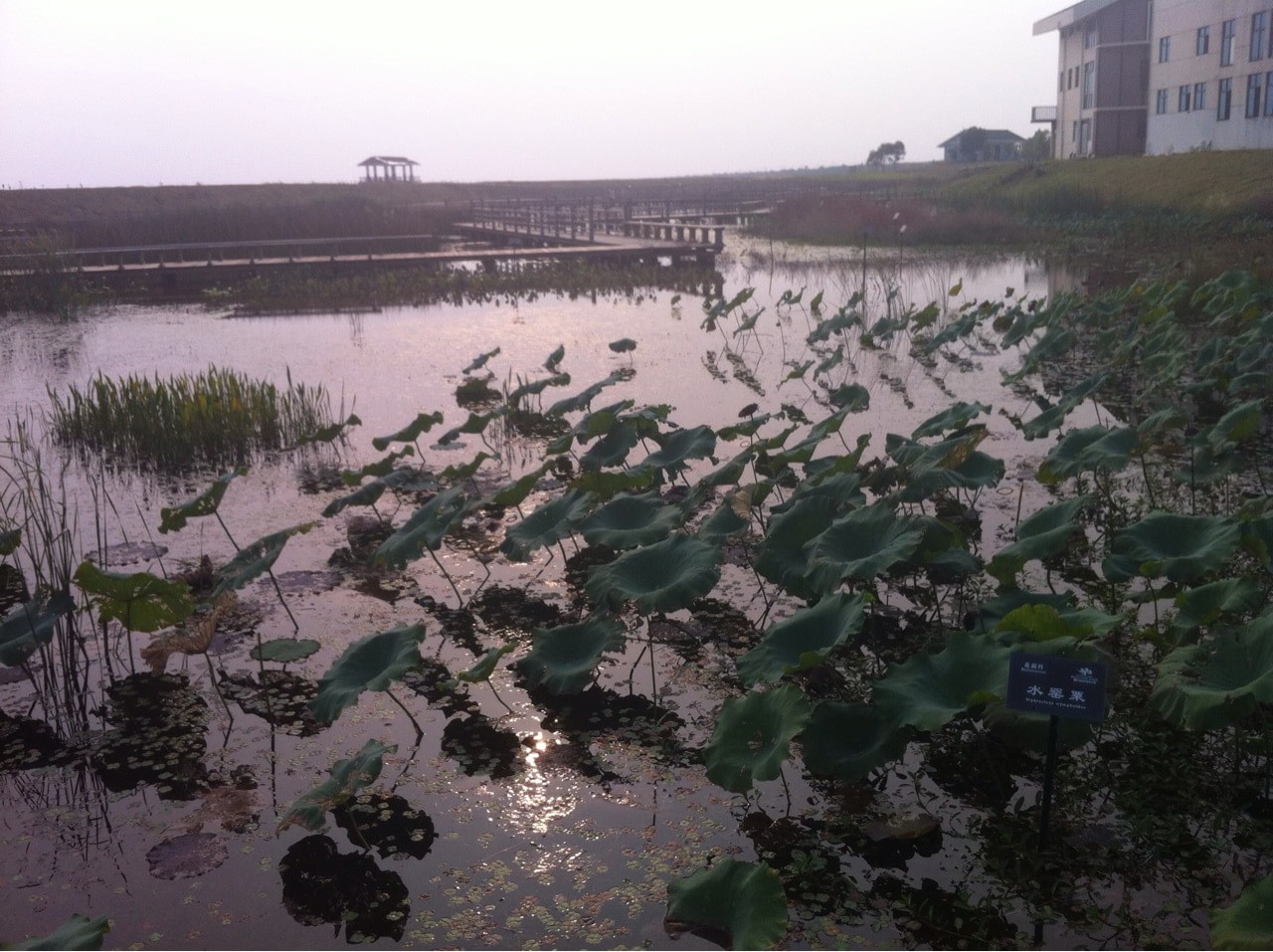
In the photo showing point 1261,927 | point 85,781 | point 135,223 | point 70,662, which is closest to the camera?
point 1261,927

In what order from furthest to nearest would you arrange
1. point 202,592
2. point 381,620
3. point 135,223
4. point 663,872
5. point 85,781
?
1. point 135,223
2. point 202,592
3. point 381,620
4. point 85,781
5. point 663,872

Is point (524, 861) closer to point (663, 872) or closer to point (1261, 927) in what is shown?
point (663, 872)

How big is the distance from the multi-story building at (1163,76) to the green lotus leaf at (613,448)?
2387 cm

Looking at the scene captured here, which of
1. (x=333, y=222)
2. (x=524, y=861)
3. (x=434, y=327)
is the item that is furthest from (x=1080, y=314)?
(x=333, y=222)

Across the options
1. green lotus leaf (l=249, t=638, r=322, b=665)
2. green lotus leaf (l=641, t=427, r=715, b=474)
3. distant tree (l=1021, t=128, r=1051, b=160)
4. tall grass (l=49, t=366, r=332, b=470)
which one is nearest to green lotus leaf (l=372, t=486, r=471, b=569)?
green lotus leaf (l=249, t=638, r=322, b=665)

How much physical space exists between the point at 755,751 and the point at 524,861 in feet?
2.18

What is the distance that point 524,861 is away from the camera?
2754mm

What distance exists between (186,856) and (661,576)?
5.20 ft

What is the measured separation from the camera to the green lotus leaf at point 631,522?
3.81m

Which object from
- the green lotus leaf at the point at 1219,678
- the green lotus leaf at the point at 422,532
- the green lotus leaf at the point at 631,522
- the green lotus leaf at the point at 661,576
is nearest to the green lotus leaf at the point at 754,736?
the green lotus leaf at the point at 661,576

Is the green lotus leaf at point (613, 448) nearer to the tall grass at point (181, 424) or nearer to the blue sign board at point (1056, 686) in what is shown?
the tall grass at point (181, 424)

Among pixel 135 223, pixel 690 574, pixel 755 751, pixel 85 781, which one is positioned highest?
pixel 135 223

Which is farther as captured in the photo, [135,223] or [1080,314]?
[135,223]

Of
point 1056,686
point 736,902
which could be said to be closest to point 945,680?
point 1056,686
